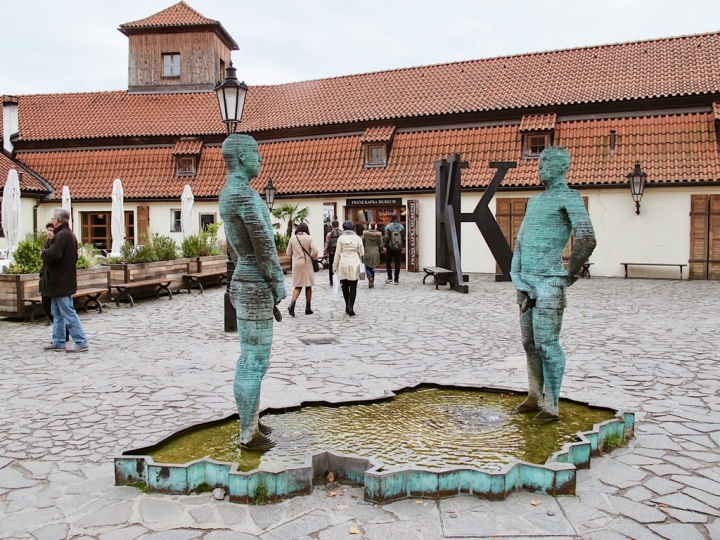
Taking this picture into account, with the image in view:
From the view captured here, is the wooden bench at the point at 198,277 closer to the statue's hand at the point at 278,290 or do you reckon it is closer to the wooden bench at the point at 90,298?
the wooden bench at the point at 90,298

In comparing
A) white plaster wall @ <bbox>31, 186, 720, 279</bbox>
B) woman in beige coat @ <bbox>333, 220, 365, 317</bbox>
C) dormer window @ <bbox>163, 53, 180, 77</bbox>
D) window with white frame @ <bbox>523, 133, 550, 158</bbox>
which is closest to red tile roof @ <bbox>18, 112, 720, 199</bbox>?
window with white frame @ <bbox>523, 133, 550, 158</bbox>

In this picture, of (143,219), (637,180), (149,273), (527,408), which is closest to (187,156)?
(143,219)

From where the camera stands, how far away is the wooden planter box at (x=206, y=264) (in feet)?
55.2

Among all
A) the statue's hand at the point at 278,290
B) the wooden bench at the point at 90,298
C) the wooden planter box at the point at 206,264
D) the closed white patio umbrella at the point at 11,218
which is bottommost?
the wooden bench at the point at 90,298

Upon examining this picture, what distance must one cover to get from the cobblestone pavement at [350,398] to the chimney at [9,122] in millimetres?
18802

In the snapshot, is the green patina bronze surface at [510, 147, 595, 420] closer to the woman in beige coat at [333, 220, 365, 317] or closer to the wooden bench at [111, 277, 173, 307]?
the woman in beige coat at [333, 220, 365, 317]

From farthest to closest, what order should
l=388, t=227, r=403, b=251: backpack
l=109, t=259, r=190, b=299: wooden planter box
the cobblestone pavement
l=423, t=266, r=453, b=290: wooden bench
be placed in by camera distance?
1. l=388, t=227, r=403, b=251: backpack
2. l=423, t=266, r=453, b=290: wooden bench
3. l=109, t=259, r=190, b=299: wooden planter box
4. the cobblestone pavement

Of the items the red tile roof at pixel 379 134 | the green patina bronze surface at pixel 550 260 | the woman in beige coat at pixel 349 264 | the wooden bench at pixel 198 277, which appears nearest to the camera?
the green patina bronze surface at pixel 550 260

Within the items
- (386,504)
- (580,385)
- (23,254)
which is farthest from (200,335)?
(386,504)

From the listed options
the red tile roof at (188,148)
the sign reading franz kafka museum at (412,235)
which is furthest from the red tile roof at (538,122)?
the red tile roof at (188,148)

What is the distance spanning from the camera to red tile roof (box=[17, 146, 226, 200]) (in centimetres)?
2597

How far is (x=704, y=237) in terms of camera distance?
19406 mm

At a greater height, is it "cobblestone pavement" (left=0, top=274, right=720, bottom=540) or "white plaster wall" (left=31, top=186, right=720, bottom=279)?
"white plaster wall" (left=31, top=186, right=720, bottom=279)

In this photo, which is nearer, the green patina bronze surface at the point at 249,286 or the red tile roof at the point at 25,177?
the green patina bronze surface at the point at 249,286
